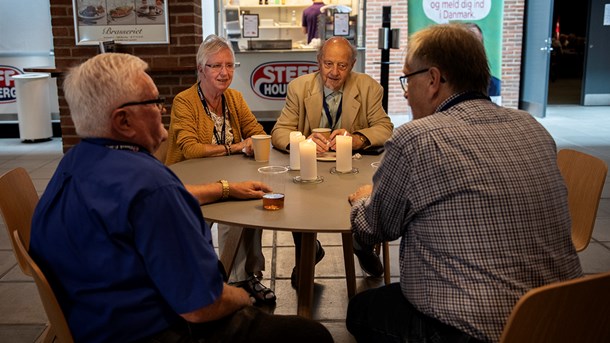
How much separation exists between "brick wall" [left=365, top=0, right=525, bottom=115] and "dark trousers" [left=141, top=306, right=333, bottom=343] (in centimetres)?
798

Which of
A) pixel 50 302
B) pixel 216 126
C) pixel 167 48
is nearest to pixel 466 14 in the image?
pixel 167 48

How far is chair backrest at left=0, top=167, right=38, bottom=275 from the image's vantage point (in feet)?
6.55

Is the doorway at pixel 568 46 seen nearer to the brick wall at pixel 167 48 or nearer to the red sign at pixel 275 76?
the red sign at pixel 275 76

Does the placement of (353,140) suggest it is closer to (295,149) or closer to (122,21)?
(295,149)

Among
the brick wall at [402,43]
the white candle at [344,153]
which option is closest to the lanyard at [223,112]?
the white candle at [344,153]

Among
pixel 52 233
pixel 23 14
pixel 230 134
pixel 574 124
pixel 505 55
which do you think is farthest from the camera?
pixel 505 55

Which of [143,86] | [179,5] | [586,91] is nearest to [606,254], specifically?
[143,86]

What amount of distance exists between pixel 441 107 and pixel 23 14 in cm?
732

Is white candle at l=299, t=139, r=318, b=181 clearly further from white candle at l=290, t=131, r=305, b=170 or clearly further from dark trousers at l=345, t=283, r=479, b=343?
dark trousers at l=345, t=283, r=479, b=343

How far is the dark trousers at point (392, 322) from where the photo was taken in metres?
1.53

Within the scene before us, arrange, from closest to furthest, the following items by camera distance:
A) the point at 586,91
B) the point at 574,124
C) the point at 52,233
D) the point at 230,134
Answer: the point at 52,233 < the point at 230,134 < the point at 574,124 < the point at 586,91

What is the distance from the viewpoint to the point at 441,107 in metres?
1.60

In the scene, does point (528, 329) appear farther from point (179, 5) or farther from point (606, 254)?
point (179, 5)

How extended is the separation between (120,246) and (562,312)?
93cm
